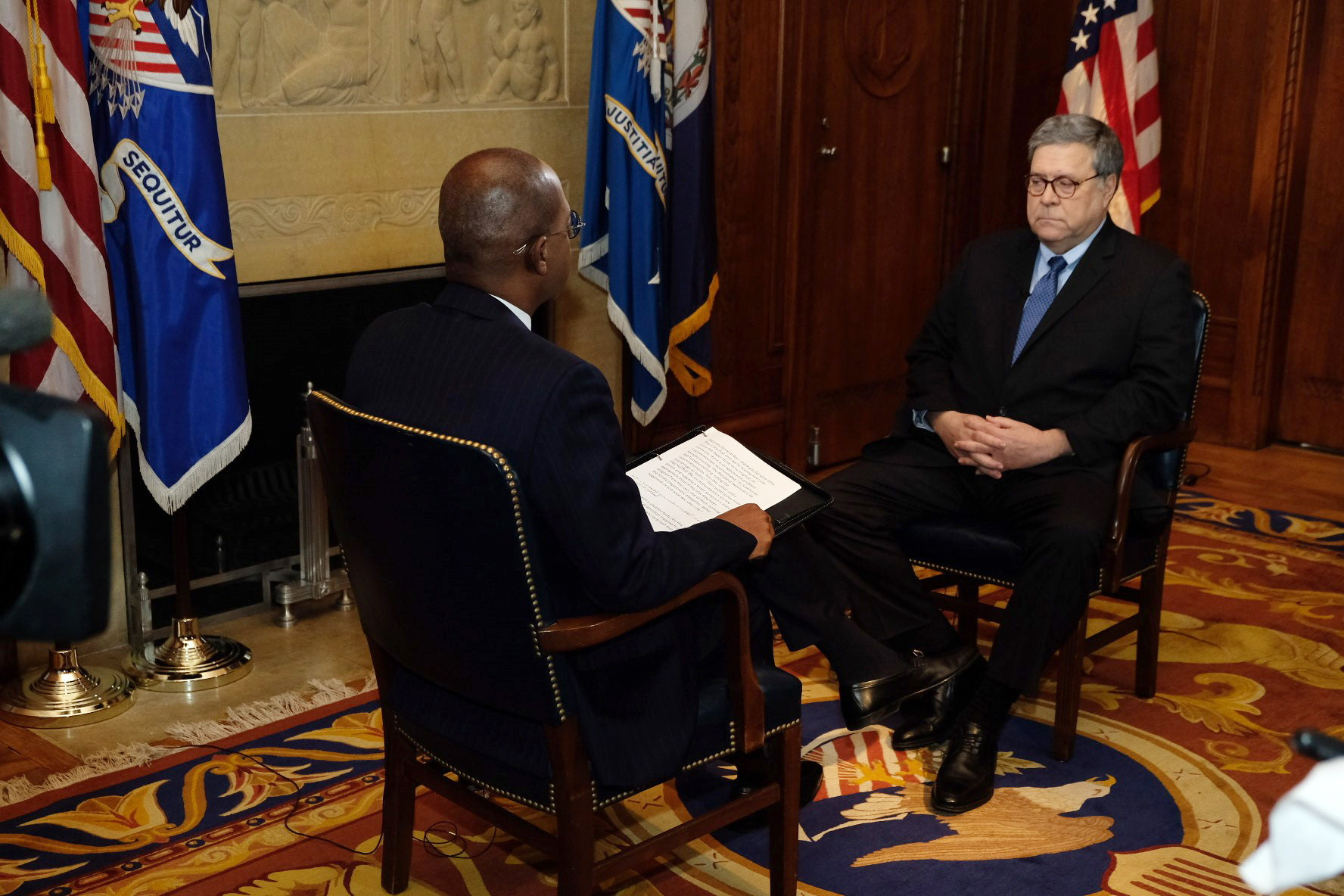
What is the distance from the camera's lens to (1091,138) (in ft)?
11.3

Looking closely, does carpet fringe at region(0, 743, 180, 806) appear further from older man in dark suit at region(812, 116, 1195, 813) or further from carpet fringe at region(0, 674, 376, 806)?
older man in dark suit at region(812, 116, 1195, 813)

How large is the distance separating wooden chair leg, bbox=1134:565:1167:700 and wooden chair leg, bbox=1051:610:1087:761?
0.40 metres

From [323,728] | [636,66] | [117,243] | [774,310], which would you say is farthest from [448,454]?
[774,310]

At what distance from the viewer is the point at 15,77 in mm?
3158

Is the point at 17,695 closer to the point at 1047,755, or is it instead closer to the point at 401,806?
the point at 401,806

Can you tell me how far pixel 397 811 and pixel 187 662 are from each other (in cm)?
135

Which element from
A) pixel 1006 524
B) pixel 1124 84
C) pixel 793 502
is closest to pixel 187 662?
pixel 793 502

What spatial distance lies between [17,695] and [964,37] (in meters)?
4.52

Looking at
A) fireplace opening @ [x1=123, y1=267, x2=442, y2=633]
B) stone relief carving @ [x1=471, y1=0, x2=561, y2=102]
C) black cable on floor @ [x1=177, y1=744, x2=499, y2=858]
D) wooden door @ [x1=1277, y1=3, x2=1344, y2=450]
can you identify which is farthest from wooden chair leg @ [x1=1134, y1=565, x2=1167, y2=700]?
wooden door @ [x1=1277, y1=3, x2=1344, y2=450]

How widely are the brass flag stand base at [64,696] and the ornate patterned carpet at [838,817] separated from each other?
356mm

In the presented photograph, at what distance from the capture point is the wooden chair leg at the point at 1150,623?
3.58m

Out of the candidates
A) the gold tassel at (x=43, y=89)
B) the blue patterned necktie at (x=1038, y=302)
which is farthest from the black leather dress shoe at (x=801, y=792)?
the gold tassel at (x=43, y=89)

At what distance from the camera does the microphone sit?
Result: 897mm

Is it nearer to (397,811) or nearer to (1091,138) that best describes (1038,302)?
(1091,138)
